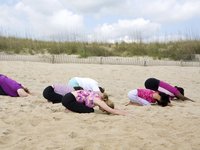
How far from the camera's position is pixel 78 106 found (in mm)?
6578

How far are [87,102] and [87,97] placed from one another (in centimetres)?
8

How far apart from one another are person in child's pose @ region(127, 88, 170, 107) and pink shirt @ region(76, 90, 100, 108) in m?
1.33

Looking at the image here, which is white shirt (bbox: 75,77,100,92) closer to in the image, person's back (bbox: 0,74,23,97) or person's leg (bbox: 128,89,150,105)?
person's leg (bbox: 128,89,150,105)

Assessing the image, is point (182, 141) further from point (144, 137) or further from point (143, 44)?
point (143, 44)

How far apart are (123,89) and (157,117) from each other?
12.4 ft

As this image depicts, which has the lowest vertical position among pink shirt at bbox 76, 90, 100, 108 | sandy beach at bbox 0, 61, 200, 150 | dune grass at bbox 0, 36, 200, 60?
sandy beach at bbox 0, 61, 200, 150

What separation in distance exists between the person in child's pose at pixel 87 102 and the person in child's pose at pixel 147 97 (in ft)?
4.22

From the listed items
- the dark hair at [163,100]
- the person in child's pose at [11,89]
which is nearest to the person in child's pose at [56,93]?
the person in child's pose at [11,89]

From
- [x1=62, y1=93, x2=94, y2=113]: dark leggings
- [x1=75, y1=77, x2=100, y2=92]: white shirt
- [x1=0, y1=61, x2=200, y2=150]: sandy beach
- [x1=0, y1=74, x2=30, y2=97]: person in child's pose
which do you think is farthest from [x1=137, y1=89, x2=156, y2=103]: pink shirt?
[x1=0, y1=74, x2=30, y2=97]: person in child's pose

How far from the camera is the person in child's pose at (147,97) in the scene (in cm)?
770

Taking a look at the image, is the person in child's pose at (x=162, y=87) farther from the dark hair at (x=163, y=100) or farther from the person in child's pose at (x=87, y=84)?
the person in child's pose at (x=87, y=84)

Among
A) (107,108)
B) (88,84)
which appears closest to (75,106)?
(107,108)

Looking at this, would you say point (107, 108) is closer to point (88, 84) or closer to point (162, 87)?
point (88, 84)

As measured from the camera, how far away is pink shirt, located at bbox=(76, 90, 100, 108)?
6.68 meters
